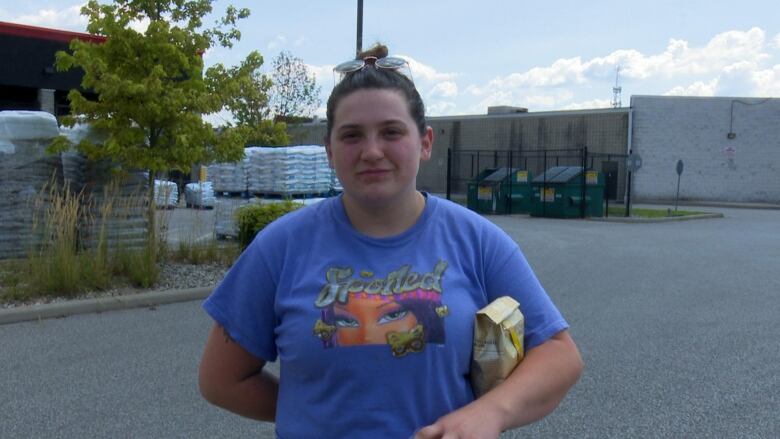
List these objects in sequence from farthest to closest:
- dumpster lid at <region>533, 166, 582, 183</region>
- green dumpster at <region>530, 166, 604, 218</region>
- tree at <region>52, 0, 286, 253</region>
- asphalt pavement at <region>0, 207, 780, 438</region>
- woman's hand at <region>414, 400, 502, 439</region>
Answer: dumpster lid at <region>533, 166, 582, 183</region> → green dumpster at <region>530, 166, 604, 218</region> → tree at <region>52, 0, 286, 253</region> → asphalt pavement at <region>0, 207, 780, 438</region> → woman's hand at <region>414, 400, 502, 439</region>

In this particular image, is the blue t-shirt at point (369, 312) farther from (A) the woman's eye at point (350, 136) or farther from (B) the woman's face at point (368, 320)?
(A) the woman's eye at point (350, 136)

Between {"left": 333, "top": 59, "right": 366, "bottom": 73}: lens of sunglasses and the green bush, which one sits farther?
the green bush

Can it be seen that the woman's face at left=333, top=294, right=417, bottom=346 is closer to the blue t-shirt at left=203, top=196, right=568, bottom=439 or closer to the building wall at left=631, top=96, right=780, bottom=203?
the blue t-shirt at left=203, top=196, right=568, bottom=439

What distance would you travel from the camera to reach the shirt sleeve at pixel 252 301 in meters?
2.03

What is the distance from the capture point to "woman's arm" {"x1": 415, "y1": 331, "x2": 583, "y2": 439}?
5.74ft

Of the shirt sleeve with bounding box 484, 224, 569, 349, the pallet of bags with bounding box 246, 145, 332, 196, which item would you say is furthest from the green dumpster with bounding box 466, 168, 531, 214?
the shirt sleeve with bounding box 484, 224, 569, 349

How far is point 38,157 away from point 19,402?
6657mm

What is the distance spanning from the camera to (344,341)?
74.5 inches

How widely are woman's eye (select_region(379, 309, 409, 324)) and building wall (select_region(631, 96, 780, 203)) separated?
126 feet

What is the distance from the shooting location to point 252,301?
6.66 ft

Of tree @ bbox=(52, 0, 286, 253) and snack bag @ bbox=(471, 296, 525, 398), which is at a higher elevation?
tree @ bbox=(52, 0, 286, 253)

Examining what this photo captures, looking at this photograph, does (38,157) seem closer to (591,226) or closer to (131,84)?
(131,84)

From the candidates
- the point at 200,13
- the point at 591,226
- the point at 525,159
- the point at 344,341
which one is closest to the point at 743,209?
the point at 525,159

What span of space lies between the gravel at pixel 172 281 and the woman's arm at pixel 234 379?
708cm
